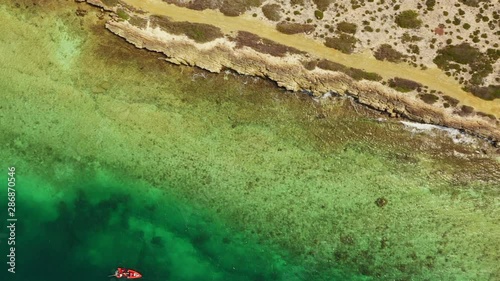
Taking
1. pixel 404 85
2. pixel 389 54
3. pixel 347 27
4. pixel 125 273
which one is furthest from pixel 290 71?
pixel 125 273

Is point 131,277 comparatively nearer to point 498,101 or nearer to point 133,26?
point 133,26

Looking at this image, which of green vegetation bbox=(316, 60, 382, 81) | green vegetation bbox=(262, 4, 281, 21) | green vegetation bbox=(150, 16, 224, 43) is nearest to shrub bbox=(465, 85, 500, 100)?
green vegetation bbox=(316, 60, 382, 81)

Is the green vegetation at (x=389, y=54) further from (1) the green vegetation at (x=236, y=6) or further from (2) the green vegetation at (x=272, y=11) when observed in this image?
(1) the green vegetation at (x=236, y=6)

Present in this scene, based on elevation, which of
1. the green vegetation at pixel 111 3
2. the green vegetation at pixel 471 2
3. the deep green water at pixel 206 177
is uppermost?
the green vegetation at pixel 471 2

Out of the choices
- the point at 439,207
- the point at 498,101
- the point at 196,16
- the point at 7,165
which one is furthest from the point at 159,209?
the point at 498,101

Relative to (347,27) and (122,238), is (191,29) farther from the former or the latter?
(122,238)

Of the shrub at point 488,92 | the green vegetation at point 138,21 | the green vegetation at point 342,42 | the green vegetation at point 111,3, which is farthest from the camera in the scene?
the green vegetation at point 111,3

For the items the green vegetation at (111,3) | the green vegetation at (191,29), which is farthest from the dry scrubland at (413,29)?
the green vegetation at (111,3)
